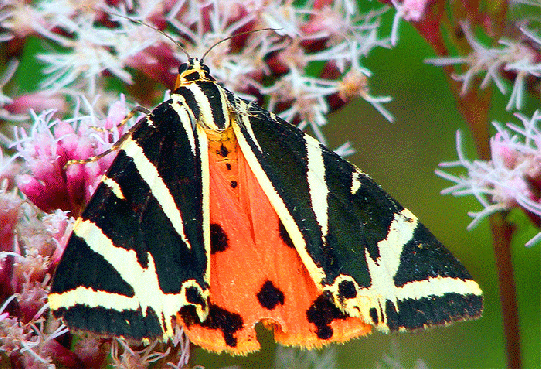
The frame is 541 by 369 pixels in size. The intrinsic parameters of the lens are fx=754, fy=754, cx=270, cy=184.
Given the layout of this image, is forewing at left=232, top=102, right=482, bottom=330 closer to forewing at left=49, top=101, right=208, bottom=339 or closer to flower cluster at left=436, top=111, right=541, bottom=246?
forewing at left=49, top=101, right=208, bottom=339

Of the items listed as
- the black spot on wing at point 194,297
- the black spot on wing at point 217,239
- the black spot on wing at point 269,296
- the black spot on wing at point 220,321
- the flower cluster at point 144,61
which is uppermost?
the flower cluster at point 144,61

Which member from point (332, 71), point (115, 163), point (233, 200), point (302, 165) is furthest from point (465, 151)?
point (115, 163)

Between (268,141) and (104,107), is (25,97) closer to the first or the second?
(104,107)

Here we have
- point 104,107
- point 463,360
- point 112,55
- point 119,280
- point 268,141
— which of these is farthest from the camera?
point 463,360

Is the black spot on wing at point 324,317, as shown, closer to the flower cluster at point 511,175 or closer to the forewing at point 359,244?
the forewing at point 359,244

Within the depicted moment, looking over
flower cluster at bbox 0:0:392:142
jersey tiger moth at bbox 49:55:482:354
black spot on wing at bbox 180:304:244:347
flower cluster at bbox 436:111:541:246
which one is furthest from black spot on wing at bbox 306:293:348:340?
flower cluster at bbox 0:0:392:142

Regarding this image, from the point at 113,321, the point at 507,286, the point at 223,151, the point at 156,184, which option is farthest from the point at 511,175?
the point at 113,321

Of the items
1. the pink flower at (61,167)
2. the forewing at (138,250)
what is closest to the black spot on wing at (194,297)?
the forewing at (138,250)

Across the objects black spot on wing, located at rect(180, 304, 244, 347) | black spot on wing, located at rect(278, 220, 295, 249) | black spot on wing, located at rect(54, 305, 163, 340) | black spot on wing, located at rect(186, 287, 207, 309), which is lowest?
black spot on wing, located at rect(54, 305, 163, 340)
